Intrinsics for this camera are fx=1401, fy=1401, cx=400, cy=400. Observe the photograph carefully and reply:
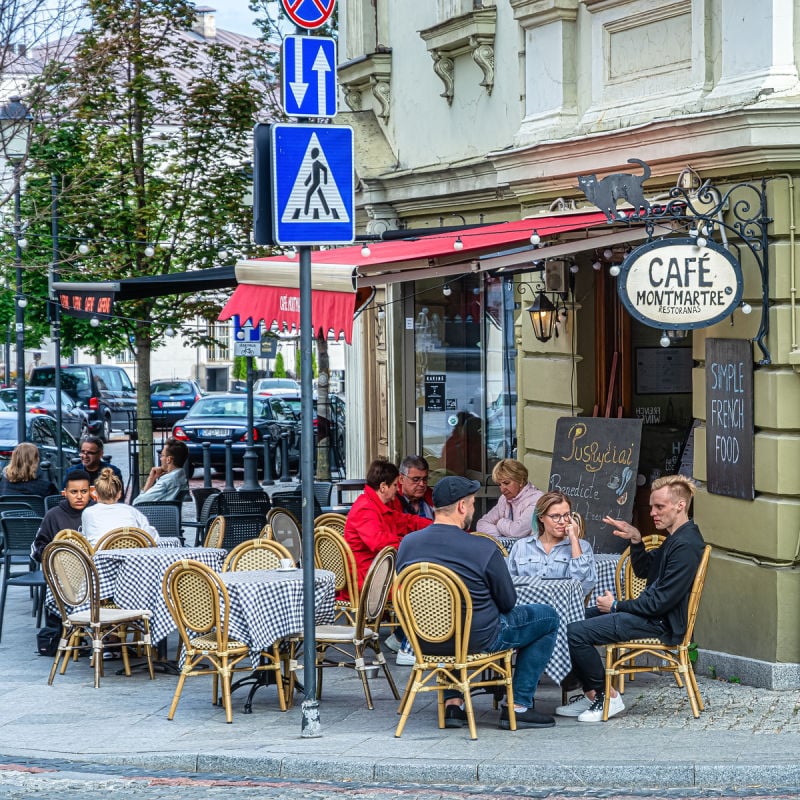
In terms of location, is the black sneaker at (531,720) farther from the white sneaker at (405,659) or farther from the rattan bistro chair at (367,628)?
the white sneaker at (405,659)

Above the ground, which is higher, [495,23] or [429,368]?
[495,23]

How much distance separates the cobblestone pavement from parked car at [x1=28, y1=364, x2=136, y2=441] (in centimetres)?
3149

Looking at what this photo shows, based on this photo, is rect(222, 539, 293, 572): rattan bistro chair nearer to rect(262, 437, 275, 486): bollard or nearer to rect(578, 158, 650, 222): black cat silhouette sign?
rect(578, 158, 650, 222): black cat silhouette sign

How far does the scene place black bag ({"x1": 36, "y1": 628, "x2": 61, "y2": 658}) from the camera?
415 inches

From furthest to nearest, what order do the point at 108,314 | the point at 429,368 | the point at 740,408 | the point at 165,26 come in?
1. the point at 165,26
2. the point at 429,368
3. the point at 108,314
4. the point at 740,408

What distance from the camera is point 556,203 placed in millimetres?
10711

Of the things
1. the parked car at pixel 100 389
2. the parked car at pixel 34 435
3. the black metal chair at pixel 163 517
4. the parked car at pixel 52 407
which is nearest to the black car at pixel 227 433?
the parked car at pixel 34 435

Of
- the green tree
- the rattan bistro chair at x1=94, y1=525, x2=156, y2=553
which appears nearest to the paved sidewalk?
the rattan bistro chair at x1=94, y1=525, x2=156, y2=553

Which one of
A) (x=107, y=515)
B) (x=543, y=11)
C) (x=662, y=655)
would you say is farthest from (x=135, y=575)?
(x=543, y=11)

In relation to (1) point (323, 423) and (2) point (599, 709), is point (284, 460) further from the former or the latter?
(2) point (599, 709)

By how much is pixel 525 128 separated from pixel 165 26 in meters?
11.1

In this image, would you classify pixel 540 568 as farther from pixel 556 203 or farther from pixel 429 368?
pixel 429 368

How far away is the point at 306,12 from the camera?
25.6 ft

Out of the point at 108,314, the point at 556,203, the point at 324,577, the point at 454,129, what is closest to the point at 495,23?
the point at 454,129
